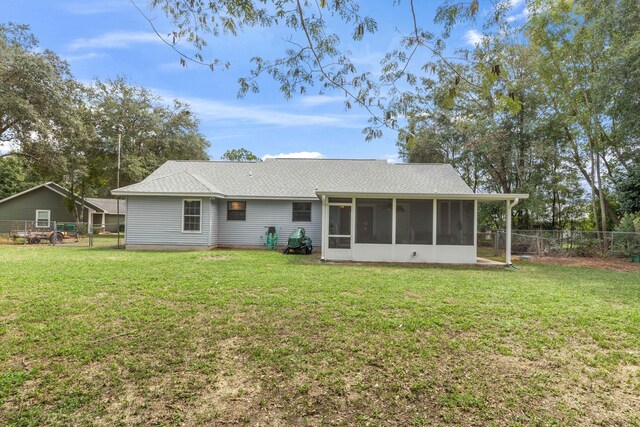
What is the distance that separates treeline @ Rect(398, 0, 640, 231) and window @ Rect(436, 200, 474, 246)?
14.3ft

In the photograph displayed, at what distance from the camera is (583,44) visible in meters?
15.0

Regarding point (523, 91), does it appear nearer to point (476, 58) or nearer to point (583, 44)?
point (583, 44)

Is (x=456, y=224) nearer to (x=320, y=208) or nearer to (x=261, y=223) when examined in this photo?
(x=320, y=208)

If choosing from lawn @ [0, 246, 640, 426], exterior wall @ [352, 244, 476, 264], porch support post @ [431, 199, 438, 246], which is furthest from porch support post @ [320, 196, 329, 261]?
lawn @ [0, 246, 640, 426]

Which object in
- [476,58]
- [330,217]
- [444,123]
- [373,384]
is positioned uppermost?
[444,123]

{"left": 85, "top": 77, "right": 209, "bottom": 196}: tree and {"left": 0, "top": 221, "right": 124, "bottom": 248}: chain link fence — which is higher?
{"left": 85, "top": 77, "right": 209, "bottom": 196}: tree

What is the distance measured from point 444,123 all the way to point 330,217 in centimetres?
1386

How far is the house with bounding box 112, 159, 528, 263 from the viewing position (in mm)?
10977

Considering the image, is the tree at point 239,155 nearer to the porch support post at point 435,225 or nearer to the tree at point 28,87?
the tree at point 28,87

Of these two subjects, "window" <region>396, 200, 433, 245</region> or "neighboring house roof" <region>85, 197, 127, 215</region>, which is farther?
"neighboring house roof" <region>85, 197, 127, 215</region>

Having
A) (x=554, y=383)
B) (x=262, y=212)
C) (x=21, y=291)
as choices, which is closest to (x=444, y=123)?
(x=262, y=212)

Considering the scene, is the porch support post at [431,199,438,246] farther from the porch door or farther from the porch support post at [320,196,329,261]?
the porch support post at [320,196,329,261]

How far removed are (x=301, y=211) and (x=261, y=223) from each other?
2.01 m

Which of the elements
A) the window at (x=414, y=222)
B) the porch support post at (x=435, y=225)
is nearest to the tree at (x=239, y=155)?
the window at (x=414, y=222)
